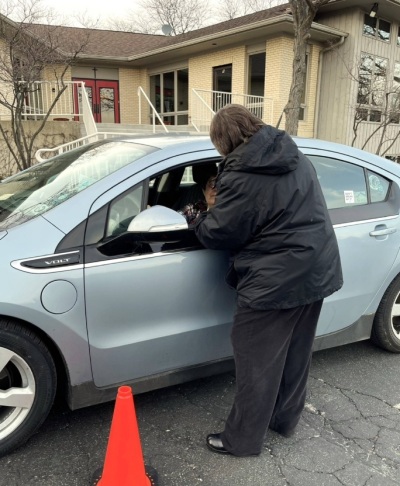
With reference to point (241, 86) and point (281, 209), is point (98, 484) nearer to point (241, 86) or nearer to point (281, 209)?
point (281, 209)

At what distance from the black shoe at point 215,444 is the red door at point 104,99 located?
57.3 feet

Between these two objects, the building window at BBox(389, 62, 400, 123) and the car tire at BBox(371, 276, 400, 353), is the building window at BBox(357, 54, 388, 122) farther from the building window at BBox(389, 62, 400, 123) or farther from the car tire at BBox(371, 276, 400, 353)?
the car tire at BBox(371, 276, 400, 353)

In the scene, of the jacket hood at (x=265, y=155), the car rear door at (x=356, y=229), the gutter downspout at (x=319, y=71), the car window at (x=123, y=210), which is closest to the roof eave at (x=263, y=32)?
the gutter downspout at (x=319, y=71)

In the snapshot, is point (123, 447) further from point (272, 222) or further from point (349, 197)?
point (349, 197)

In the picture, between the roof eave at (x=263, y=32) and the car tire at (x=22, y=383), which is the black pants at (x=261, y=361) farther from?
the roof eave at (x=263, y=32)

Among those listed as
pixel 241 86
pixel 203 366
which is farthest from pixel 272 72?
pixel 203 366

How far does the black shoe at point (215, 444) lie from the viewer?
2.29 meters

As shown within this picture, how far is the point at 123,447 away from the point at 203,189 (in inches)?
63.1

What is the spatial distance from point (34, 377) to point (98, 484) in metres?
0.56

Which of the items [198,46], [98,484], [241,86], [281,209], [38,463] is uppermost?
[198,46]

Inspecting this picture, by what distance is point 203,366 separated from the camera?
2.53 metres

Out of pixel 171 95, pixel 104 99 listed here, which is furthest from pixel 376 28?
pixel 104 99

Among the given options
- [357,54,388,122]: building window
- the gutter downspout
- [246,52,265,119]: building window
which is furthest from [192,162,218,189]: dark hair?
the gutter downspout

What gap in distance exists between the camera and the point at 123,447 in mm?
1819
